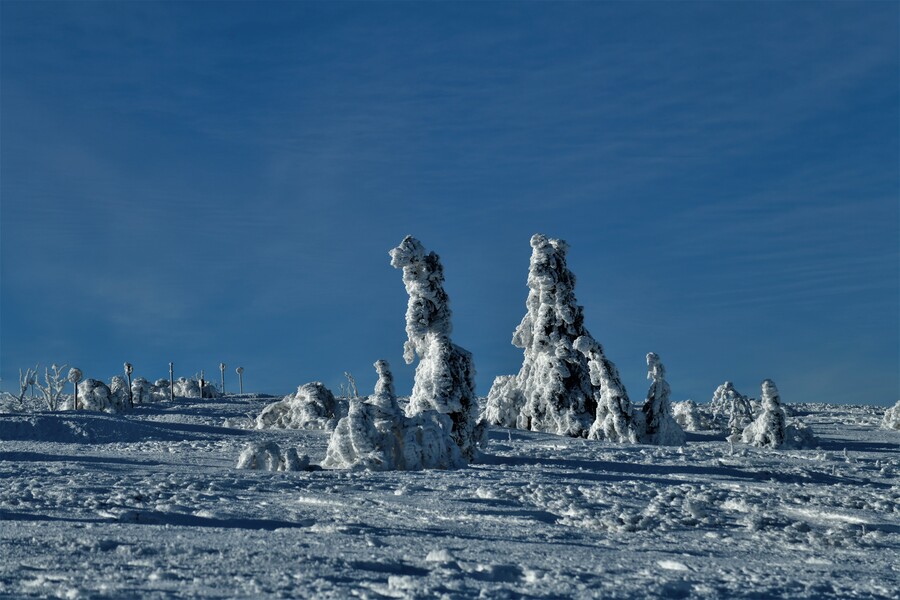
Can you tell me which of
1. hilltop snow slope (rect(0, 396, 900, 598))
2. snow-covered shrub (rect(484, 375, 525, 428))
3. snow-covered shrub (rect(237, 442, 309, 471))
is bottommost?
hilltop snow slope (rect(0, 396, 900, 598))

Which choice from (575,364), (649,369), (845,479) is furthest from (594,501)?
(575,364)

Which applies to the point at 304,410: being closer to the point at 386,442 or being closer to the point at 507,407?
the point at 507,407

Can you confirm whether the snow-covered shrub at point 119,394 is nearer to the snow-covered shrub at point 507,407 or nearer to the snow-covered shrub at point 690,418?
the snow-covered shrub at point 507,407

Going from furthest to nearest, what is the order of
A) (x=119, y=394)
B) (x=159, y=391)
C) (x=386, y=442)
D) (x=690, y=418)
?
(x=159, y=391)
(x=119, y=394)
(x=690, y=418)
(x=386, y=442)

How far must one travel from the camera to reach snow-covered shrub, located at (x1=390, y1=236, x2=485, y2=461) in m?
23.9

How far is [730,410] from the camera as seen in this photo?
52.8 metres

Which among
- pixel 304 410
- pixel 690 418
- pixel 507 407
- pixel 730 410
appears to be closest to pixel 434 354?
pixel 304 410

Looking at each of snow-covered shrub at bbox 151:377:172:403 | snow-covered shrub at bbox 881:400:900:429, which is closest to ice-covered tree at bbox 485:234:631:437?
snow-covered shrub at bbox 881:400:900:429

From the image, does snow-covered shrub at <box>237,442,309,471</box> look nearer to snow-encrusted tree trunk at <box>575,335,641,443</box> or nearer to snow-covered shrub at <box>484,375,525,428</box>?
snow-encrusted tree trunk at <box>575,335,641,443</box>

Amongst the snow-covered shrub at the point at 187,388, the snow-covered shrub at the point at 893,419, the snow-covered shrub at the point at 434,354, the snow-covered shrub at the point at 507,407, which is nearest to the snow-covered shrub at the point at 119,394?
the snow-covered shrub at the point at 187,388

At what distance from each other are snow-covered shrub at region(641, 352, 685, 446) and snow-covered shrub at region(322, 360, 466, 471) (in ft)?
46.8

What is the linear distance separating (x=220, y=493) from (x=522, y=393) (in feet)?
86.2

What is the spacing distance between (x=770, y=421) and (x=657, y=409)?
399cm

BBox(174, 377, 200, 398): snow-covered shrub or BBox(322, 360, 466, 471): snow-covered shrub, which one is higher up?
BBox(174, 377, 200, 398): snow-covered shrub
